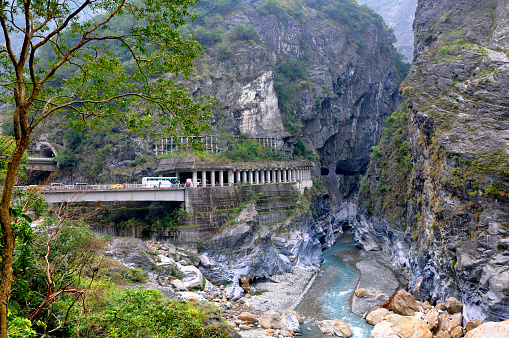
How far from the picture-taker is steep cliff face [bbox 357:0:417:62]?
122 metres

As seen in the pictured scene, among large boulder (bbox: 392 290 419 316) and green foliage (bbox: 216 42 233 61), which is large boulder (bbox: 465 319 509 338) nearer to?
large boulder (bbox: 392 290 419 316)

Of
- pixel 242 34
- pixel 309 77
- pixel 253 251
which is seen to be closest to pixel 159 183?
pixel 253 251

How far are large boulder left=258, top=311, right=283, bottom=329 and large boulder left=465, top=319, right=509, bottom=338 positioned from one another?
12.1 m

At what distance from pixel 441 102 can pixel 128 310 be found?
32.7m

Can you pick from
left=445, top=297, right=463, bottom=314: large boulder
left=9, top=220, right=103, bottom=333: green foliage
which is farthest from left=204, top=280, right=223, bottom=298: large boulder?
left=445, top=297, right=463, bottom=314: large boulder

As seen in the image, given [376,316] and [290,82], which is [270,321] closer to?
[376,316]

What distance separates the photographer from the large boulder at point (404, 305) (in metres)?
26.2

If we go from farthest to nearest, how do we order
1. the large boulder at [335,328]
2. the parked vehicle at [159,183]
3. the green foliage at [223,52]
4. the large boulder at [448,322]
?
the green foliage at [223,52] < the parked vehicle at [159,183] < the large boulder at [335,328] < the large boulder at [448,322]

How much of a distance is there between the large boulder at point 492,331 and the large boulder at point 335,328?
791 centimetres

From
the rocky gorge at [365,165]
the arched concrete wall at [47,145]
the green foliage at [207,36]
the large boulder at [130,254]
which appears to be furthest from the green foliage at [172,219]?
the green foliage at [207,36]

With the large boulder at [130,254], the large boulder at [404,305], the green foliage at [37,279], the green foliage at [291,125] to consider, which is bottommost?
the large boulder at [404,305]

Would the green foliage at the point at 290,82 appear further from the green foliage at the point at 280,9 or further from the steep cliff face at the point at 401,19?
the steep cliff face at the point at 401,19

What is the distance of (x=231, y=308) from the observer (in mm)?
28297

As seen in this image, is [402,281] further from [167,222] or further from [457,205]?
[167,222]
